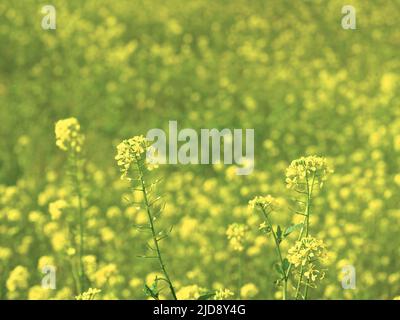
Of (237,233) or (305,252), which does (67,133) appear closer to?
(237,233)

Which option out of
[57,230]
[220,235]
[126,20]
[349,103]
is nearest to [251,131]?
[349,103]

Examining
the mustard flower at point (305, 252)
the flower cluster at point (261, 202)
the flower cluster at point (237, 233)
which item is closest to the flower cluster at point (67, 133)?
the flower cluster at point (237, 233)

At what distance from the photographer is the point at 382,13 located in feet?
30.2

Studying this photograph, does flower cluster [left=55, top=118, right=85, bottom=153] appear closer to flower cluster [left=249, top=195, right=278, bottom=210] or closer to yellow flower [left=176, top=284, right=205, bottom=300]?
yellow flower [left=176, top=284, right=205, bottom=300]

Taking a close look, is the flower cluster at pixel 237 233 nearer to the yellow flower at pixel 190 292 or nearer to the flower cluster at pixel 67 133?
the yellow flower at pixel 190 292

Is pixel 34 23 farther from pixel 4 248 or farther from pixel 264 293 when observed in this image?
pixel 264 293

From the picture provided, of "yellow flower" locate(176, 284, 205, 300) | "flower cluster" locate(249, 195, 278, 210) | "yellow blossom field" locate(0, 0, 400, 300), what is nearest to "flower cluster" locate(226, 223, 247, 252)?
"yellow blossom field" locate(0, 0, 400, 300)

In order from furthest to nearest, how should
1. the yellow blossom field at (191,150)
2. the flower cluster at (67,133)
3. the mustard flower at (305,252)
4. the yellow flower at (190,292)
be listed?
the yellow blossom field at (191,150) → the flower cluster at (67,133) → the yellow flower at (190,292) → the mustard flower at (305,252)

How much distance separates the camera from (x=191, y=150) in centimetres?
641

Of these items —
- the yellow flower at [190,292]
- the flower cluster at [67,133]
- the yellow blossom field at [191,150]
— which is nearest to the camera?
the yellow flower at [190,292]

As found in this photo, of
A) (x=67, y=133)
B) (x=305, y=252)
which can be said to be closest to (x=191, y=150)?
(x=67, y=133)

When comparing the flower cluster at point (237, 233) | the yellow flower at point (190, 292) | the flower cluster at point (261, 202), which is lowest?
the yellow flower at point (190, 292)

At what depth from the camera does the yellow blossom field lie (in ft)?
13.1

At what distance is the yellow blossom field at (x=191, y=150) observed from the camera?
13.1 feet
